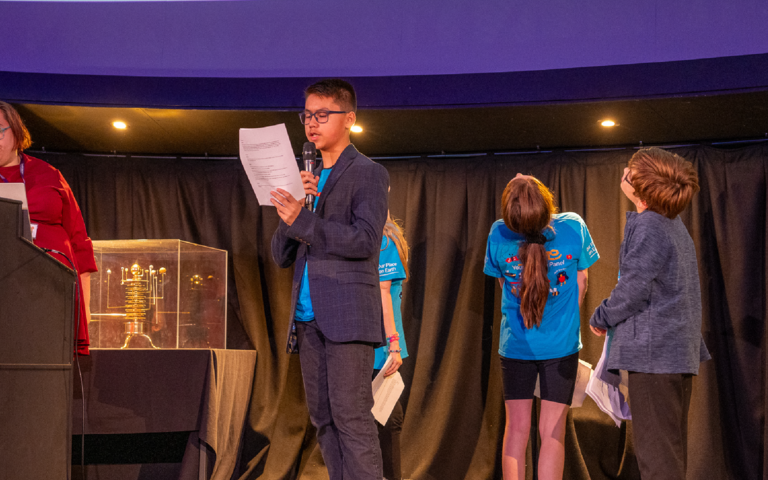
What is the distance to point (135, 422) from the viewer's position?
3451 millimetres

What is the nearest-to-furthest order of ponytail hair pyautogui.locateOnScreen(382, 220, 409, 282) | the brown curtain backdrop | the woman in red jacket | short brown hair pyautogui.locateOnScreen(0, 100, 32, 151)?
the woman in red jacket < short brown hair pyautogui.locateOnScreen(0, 100, 32, 151) < ponytail hair pyautogui.locateOnScreen(382, 220, 409, 282) < the brown curtain backdrop

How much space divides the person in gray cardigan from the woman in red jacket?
7.56 ft

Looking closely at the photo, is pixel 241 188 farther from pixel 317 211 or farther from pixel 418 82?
pixel 317 211

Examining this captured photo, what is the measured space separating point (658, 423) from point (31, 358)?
2.25 meters

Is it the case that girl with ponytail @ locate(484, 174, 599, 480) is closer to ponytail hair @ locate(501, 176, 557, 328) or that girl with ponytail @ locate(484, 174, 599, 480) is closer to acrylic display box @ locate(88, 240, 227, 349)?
ponytail hair @ locate(501, 176, 557, 328)

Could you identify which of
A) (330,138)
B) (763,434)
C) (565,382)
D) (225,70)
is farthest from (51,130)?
(763,434)

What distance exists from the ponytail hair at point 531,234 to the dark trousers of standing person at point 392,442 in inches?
38.6

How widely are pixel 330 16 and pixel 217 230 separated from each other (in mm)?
1854

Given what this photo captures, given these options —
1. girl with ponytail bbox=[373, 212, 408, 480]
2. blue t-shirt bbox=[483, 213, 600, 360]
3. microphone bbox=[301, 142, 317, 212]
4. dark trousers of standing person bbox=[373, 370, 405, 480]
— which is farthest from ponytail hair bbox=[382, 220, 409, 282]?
microphone bbox=[301, 142, 317, 212]

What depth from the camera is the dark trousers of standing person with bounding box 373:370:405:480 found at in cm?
368

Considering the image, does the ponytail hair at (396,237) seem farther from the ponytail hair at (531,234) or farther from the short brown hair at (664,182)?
the short brown hair at (664,182)

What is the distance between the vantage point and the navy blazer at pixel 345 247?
86.6 inches

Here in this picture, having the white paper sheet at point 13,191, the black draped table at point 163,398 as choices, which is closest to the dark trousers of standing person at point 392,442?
the black draped table at point 163,398

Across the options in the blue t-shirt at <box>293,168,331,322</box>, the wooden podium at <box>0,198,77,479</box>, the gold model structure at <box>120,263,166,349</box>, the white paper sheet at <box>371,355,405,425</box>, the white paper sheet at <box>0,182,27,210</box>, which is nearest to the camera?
the wooden podium at <box>0,198,77,479</box>
